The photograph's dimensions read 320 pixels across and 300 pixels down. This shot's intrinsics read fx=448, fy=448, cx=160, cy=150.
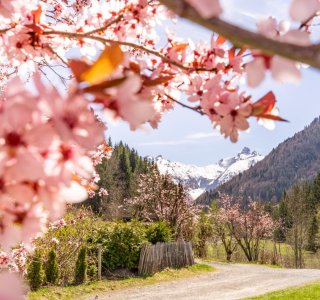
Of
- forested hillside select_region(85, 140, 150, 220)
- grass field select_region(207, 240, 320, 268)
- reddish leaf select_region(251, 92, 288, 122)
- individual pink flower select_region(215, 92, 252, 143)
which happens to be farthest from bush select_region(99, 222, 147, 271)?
forested hillside select_region(85, 140, 150, 220)

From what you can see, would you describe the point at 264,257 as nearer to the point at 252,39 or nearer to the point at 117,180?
the point at 252,39

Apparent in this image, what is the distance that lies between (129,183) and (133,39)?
54487 millimetres

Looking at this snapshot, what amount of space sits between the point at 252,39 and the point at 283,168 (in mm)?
168028

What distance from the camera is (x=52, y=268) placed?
11094mm

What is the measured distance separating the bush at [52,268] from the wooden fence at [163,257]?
3363mm

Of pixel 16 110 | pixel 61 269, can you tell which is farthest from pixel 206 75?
pixel 61 269

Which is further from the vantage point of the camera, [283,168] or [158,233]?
[283,168]

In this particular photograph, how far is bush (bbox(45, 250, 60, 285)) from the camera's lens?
11.0 m

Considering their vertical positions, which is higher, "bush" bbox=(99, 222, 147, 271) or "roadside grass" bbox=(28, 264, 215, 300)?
"bush" bbox=(99, 222, 147, 271)

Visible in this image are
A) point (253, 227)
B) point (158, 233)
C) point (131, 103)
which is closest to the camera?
point (131, 103)

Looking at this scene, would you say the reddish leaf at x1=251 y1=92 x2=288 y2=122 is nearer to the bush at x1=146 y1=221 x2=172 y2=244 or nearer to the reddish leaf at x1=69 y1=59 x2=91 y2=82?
the reddish leaf at x1=69 y1=59 x2=91 y2=82

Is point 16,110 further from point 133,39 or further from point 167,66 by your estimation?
point 133,39

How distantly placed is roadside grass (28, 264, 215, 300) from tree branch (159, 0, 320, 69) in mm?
9744

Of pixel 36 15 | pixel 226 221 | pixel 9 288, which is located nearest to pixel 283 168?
pixel 226 221
